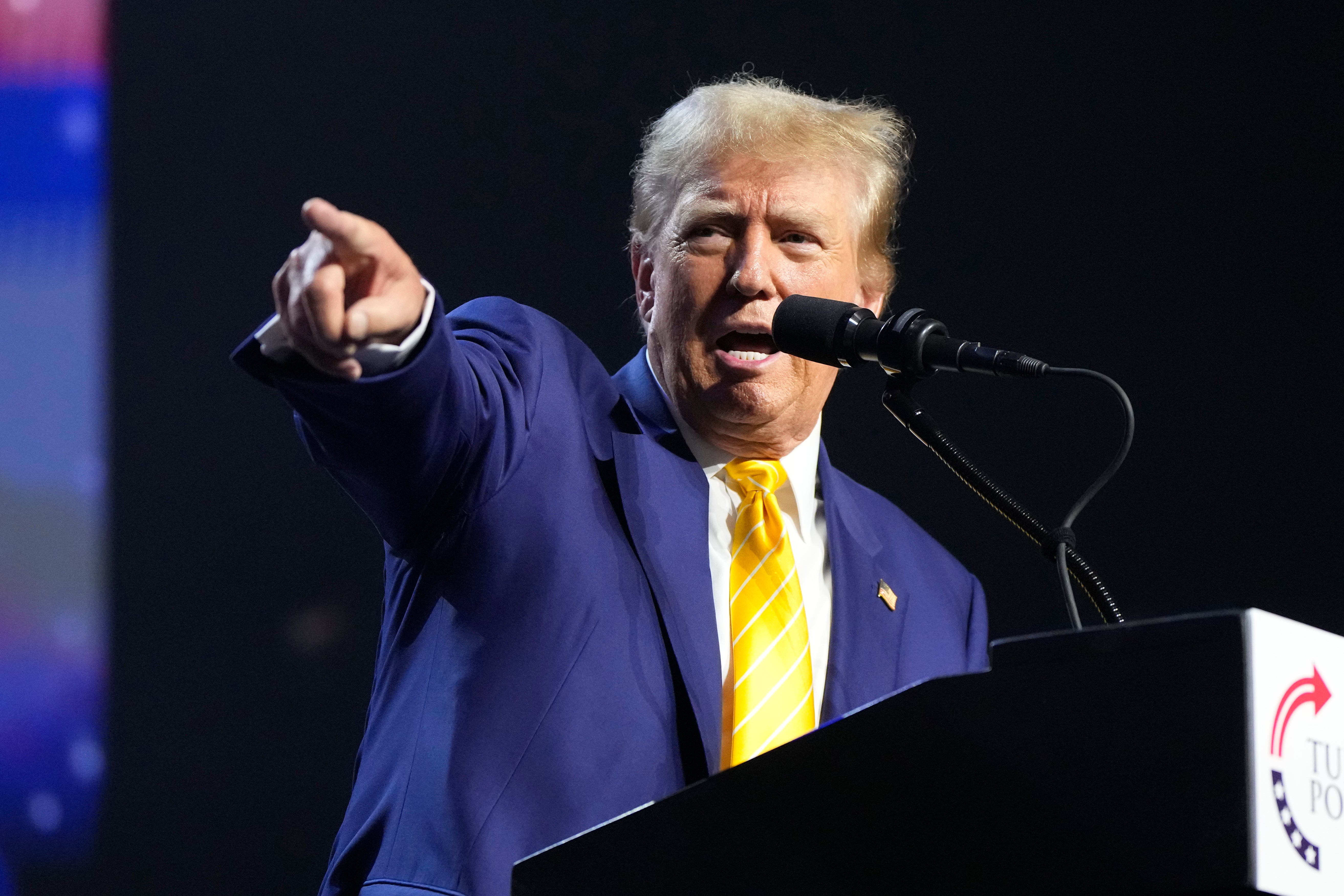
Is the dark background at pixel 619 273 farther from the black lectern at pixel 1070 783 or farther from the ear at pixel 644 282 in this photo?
the black lectern at pixel 1070 783

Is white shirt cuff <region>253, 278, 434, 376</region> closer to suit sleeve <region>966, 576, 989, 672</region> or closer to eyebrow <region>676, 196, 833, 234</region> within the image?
eyebrow <region>676, 196, 833, 234</region>

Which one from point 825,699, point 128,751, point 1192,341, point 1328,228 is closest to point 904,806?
point 825,699

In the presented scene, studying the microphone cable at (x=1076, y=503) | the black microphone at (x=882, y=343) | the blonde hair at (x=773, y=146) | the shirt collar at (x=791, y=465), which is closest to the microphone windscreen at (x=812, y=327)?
the black microphone at (x=882, y=343)

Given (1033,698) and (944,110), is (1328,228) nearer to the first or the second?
(944,110)

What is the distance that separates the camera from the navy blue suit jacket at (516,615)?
4.50 feet

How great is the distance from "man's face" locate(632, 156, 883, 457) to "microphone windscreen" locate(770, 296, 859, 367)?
1.25ft

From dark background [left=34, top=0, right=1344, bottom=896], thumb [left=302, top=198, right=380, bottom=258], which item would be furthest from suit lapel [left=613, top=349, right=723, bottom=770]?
dark background [left=34, top=0, right=1344, bottom=896]

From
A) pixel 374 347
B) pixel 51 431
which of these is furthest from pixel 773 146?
pixel 51 431

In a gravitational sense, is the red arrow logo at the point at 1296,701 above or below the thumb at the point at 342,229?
below

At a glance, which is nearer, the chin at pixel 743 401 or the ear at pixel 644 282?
the chin at pixel 743 401

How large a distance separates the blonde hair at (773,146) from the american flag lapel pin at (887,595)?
1.71 feet

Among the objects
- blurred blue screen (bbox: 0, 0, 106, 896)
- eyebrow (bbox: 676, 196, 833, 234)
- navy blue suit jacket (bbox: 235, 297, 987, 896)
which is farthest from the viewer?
blurred blue screen (bbox: 0, 0, 106, 896)

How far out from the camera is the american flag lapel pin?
1.82 m

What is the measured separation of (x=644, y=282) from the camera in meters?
2.08
